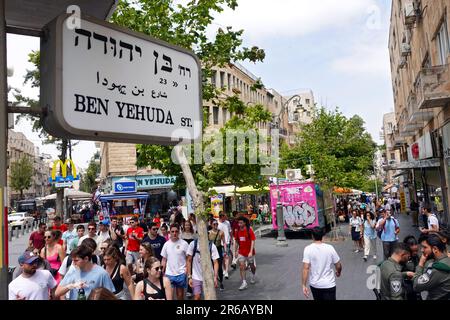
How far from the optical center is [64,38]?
170 centimetres

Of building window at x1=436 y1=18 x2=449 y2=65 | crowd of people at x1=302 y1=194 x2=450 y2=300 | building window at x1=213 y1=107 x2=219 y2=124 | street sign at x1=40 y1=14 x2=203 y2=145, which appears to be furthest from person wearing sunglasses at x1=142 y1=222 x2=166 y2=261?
building window at x1=213 y1=107 x2=219 y2=124

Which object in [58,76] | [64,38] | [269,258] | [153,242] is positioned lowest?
[269,258]

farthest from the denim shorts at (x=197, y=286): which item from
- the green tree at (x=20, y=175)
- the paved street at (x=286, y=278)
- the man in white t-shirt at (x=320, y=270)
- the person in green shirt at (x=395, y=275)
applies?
the green tree at (x=20, y=175)

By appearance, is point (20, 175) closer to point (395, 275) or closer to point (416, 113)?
point (416, 113)

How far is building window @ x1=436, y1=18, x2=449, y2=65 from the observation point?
1480cm

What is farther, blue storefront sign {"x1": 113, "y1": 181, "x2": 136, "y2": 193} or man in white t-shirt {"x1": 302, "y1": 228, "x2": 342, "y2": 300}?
blue storefront sign {"x1": 113, "y1": 181, "x2": 136, "y2": 193}

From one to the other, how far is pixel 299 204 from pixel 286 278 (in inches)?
407

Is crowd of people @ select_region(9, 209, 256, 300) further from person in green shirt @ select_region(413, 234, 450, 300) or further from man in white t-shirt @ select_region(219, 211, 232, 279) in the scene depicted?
person in green shirt @ select_region(413, 234, 450, 300)

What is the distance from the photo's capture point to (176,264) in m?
7.82

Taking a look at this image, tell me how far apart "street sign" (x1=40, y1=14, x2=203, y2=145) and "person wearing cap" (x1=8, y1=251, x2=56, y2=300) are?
389 cm
